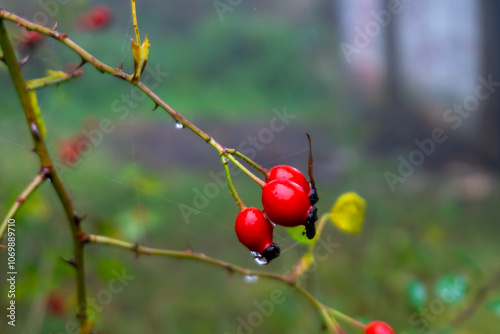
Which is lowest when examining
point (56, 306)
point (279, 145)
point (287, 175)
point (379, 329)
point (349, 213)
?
point (279, 145)

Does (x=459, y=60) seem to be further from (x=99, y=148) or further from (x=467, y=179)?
(x=99, y=148)

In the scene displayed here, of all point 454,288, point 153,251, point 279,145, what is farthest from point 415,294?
point 279,145

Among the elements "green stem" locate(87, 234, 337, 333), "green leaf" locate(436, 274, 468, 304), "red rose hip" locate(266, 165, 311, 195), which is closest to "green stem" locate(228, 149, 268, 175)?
"red rose hip" locate(266, 165, 311, 195)

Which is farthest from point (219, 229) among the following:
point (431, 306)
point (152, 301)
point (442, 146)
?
point (442, 146)

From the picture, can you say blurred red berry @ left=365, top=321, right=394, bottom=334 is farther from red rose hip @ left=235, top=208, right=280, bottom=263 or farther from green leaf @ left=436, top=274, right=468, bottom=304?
green leaf @ left=436, top=274, right=468, bottom=304

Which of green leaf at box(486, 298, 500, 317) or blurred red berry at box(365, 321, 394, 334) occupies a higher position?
blurred red berry at box(365, 321, 394, 334)

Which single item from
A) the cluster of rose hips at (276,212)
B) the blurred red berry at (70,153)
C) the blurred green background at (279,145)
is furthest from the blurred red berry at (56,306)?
the cluster of rose hips at (276,212)

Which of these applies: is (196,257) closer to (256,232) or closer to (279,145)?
(256,232)
